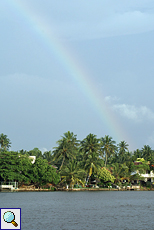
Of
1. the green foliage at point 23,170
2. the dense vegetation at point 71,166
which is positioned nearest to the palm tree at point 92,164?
the dense vegetation at point 71,166

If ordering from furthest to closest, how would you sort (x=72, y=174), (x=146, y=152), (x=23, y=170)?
(x=146, y=152)
(x=72, y=174)
(x=23, y=170)

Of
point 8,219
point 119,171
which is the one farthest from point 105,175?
point 8,219

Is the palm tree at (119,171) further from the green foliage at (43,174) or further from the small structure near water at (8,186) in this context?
the small structure near water at (8,186)

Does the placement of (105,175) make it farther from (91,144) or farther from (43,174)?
(43,174)

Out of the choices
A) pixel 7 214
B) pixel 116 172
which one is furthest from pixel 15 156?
pixel 7 214

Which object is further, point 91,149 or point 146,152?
point 146,152

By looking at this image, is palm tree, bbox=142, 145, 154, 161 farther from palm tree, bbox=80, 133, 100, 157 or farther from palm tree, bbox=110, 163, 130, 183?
palm tree, bbox=80, 133, 100, 157

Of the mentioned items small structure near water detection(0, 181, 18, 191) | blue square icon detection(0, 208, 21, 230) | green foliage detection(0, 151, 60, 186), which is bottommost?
small structure near water detection(0, 181, 18, 191)

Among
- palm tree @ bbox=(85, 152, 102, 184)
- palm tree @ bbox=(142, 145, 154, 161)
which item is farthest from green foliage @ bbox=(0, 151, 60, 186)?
palm tree @ bbox=(142, 145, 154, 161)

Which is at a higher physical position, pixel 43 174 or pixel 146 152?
pixel 146 152

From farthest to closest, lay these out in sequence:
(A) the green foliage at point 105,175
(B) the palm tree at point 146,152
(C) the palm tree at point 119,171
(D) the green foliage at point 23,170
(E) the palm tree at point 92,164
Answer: (B) the palm tree at point 146,152 < (C) the palm tree at point 119,171 < (A) the green foliage at point 105,175 < (E) the palm tree at point 92,164 < (D) the green foliage at point 23,170

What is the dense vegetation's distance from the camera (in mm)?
91688

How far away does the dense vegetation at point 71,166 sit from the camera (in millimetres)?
91688

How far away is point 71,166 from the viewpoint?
3853 inches
